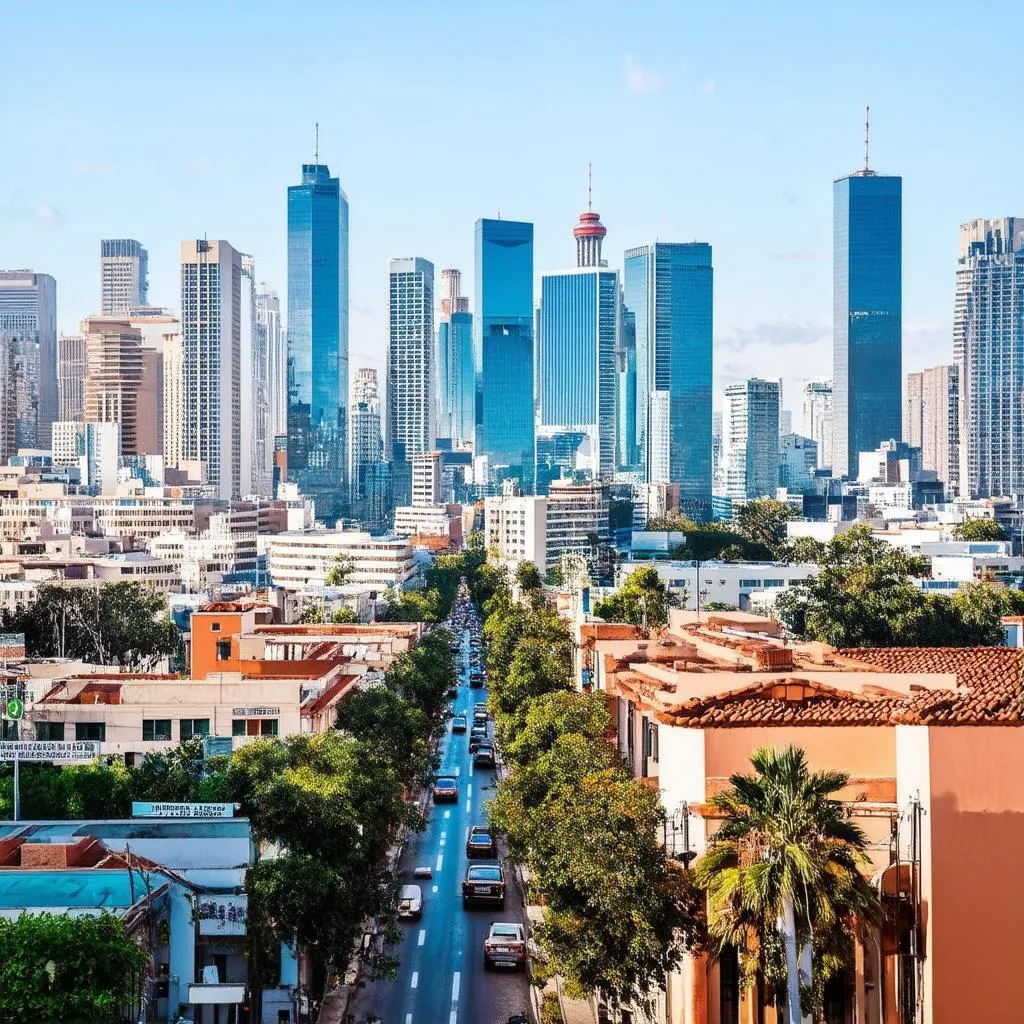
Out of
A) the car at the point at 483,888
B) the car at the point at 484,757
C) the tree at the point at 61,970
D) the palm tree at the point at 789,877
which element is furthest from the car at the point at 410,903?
the car at the point at 484,757

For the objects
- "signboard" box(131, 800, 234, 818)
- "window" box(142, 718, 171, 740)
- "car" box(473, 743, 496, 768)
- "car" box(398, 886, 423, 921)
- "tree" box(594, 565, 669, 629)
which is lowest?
"car" box(473, 743, 496, 768)

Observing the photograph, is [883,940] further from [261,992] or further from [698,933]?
[261,992]

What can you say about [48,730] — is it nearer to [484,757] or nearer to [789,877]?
[484,757]

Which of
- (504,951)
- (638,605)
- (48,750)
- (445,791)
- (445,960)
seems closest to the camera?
(504,951)

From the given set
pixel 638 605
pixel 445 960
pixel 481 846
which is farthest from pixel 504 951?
pixel 638 605

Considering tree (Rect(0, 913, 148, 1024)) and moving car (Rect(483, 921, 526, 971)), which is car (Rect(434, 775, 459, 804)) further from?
tree (Rect(0, 913, 148, 1024))

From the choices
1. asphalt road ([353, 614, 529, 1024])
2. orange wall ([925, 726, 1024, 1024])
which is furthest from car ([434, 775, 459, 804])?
orange wall ([925, 726, 1024, 1024])
